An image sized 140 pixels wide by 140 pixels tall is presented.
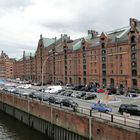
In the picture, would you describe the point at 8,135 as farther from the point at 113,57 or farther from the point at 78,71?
the point at 78,71

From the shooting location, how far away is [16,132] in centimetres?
5238

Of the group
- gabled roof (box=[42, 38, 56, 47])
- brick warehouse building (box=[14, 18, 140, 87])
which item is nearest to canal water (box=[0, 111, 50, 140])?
brick warehouse building (box=[14, 18, 140, 87])

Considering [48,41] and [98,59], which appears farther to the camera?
[48,41]

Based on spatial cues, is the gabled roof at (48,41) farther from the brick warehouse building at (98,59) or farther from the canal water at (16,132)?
the canal water at (16,132)

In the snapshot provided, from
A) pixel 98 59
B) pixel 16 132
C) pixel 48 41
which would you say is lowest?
pixel 16 132

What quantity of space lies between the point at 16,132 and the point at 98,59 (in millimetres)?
53271

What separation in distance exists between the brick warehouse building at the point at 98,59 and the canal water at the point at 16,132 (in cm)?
1400

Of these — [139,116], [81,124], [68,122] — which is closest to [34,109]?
[68,122]

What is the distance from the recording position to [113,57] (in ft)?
306

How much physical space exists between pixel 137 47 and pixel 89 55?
82.6 ft

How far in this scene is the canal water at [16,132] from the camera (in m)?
47.9

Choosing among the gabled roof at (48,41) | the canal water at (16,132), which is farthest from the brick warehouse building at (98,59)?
the canal water at (16,132)

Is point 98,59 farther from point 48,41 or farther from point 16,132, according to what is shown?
point 48,41

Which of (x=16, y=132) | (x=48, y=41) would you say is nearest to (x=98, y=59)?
(x=16, y=132)
